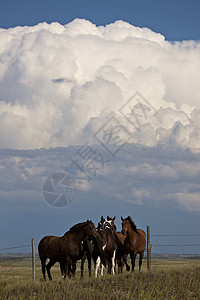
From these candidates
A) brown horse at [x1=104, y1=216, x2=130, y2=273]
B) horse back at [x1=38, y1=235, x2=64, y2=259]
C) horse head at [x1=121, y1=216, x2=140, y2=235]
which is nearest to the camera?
horse back at [x1=38, y1=235, x2=64, y2=259]

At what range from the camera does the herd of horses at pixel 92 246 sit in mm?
19672

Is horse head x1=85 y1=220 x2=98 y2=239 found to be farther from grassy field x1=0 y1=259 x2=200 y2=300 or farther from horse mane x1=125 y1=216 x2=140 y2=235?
horse mane x1=125 y1=216 x2=140 y2=235

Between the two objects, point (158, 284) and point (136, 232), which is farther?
point (136, 232)

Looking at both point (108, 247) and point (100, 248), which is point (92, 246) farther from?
point (108, 247)

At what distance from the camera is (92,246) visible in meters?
20.7

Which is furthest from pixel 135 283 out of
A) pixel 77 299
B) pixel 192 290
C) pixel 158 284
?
pixel 77 299

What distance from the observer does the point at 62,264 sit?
65.3 feet

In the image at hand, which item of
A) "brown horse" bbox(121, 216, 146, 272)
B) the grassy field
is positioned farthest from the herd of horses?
the grassy field

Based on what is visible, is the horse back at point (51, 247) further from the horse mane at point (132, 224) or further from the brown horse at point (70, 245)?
the horse mane at point (132, 224)

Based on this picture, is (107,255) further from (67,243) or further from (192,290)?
(192,290)

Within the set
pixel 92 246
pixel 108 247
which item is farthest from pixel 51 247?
pixel 108 247

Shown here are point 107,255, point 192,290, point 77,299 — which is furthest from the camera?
point 107,255

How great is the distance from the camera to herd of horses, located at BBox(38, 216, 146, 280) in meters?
19.7

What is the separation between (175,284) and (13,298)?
594cm
